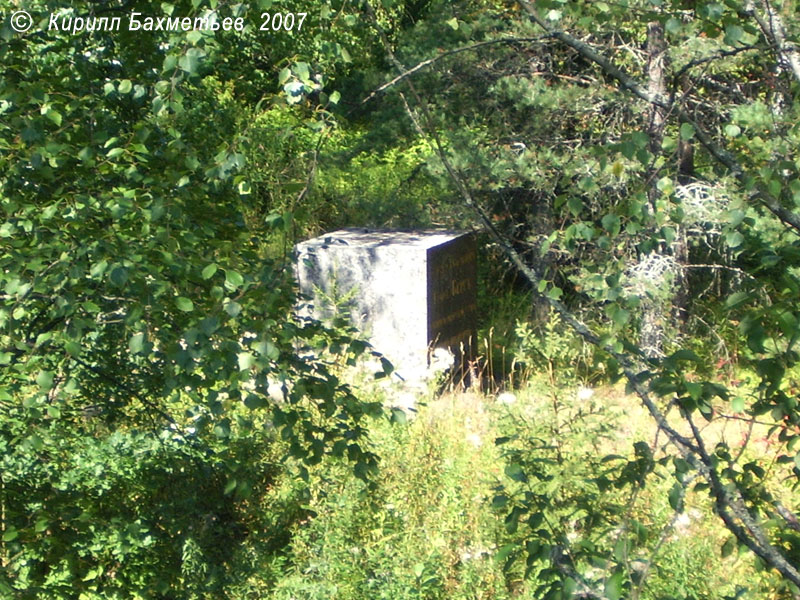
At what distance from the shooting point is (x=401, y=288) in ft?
23.4

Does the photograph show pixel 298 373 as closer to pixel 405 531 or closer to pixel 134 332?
pixel 134 332

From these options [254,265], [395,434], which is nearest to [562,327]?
[395,434]

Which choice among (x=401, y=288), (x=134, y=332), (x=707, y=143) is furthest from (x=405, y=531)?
(x=401, y=288)

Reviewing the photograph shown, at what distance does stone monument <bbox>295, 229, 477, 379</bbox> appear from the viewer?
280 inches

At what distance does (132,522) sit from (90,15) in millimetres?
2010

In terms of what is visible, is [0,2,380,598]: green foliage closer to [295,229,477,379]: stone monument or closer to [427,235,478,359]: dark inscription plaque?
[295,229,477,379]: stone monument

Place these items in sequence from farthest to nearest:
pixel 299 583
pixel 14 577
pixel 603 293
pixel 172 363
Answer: pixel 299 583 → pixel 14 577 → pixel 172 363 → pixel 603 293

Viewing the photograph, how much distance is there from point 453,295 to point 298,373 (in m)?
4.75

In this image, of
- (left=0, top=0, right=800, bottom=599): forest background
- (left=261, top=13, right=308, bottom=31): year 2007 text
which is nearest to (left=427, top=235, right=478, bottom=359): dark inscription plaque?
(left=0, top=0, right=800, bottom=599): forest background

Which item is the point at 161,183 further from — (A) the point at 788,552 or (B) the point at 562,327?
(B) the point at 562,327

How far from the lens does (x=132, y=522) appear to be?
4.00m

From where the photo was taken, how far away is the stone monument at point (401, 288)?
7.12 meters

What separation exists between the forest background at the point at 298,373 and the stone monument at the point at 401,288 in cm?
70

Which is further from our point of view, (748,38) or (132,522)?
(132,522)
